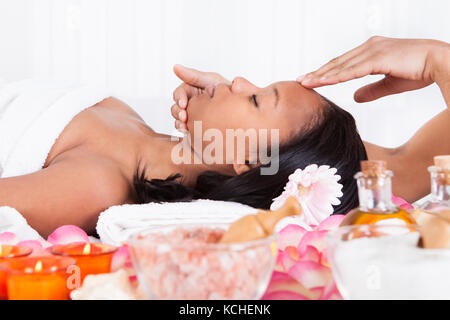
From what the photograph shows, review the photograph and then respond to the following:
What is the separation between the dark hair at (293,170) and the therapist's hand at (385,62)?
132 millimetres

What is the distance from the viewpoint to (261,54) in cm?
227

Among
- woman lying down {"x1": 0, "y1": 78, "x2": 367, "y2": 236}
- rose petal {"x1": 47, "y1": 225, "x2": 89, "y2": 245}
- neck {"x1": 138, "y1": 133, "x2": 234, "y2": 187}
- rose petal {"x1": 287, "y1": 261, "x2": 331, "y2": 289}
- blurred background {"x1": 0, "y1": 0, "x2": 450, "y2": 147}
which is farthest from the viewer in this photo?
blurred background {"x1": 0, "y1": 0, "x2": 450, "y2": 147}

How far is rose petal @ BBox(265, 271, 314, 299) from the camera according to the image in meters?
0.52

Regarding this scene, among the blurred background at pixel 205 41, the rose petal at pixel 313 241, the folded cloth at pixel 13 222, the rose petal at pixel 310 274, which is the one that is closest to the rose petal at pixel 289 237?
the rose petal at pixel 313 241

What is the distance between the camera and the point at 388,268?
0.45 metres

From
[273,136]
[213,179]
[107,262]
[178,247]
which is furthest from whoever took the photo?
[213,179]

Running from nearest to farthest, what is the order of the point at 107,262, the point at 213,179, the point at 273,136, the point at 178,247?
the point at 178,247 → the point at 107,262 → the point at 273,136 → the point at 213,179

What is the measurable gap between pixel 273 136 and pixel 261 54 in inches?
41.9

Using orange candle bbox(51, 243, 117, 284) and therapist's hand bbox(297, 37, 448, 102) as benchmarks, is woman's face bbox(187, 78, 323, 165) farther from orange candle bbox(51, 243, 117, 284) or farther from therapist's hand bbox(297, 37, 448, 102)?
orange candle bbox(51, 243, 117, 284)

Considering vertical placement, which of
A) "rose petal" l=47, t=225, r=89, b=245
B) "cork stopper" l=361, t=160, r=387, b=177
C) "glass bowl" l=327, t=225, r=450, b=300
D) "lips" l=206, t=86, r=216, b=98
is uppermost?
"lips" l=206, t=86, r=216, b=98

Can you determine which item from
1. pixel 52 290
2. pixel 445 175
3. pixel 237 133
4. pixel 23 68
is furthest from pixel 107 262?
pixel 23 68

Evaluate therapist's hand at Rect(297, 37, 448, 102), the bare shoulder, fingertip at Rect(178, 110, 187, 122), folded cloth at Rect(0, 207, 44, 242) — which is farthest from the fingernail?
folded cloth at Rect(0, 207, 44, 242)

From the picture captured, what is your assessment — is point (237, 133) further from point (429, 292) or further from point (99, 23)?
point (99, 23)

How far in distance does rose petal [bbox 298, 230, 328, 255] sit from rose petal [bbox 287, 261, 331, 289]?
3.6 inches
